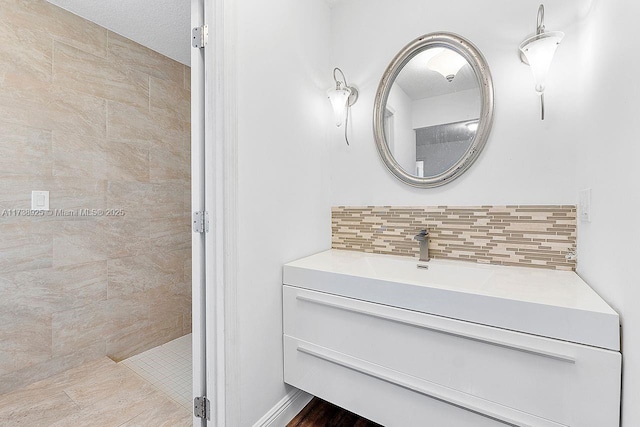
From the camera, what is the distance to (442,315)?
3.66ft

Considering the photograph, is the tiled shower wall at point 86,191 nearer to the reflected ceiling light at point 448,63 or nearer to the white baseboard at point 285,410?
the white baseboard at point 285,410

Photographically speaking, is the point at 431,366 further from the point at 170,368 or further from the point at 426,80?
the point at 170,368

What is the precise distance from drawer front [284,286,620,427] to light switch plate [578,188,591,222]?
0.58m

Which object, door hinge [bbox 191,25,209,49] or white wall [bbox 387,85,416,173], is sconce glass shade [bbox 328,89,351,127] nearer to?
white wall [bbox 387,85,416,173]

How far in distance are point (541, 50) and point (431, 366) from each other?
1424 mm

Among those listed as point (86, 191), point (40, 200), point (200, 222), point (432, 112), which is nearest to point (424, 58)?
point (432, 112)

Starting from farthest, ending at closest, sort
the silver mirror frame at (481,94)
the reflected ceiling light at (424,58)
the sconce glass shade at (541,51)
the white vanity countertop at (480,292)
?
the reflected ceiling light at (424,58), the silver mirror frame at (481,94), the sconce glass shade at (541,51), the white vanity countertop at (480,292)

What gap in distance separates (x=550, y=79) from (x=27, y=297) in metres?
3.14

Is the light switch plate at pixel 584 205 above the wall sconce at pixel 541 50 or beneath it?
beneath

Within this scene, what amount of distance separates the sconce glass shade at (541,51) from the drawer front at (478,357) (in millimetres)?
1122

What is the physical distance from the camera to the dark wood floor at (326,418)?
5.08 feet

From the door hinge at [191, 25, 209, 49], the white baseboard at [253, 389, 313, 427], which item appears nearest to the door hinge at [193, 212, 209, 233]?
the door hinge at [191, 25, 209, 49]

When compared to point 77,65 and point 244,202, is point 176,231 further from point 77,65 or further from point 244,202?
point 244,202

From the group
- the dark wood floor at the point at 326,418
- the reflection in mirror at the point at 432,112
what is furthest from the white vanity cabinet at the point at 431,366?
the reflection in mirror at the point at 432,112
